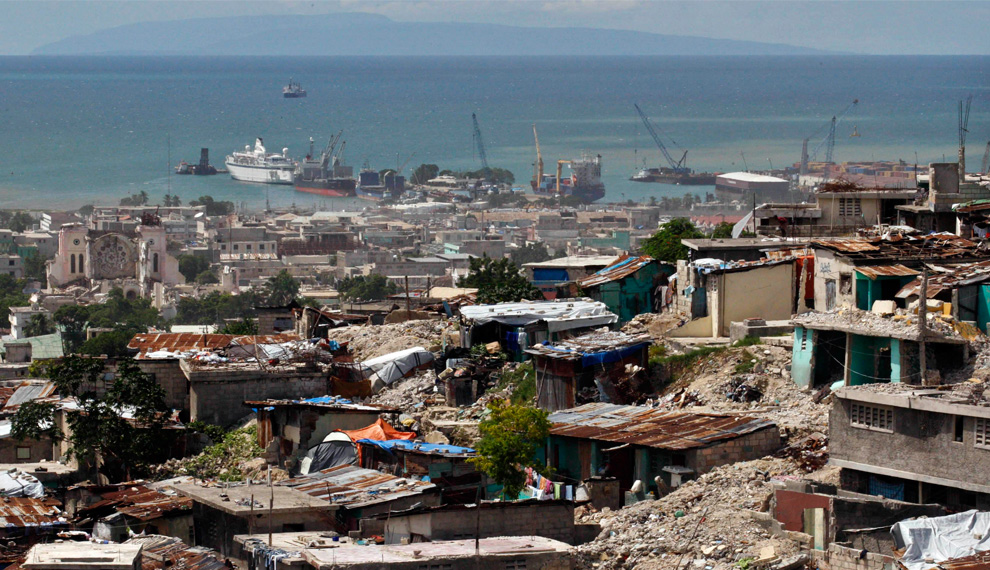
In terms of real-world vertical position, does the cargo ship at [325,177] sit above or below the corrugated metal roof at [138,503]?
below

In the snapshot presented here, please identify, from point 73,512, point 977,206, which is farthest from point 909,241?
point 73,512

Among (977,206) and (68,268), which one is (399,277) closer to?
(68,268)

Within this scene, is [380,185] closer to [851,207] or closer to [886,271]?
[851,207]

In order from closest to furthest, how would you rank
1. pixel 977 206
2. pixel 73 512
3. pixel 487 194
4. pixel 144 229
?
pixel 73 512 → pixel 977 206 → pixel 144 229 → pixel 487 194

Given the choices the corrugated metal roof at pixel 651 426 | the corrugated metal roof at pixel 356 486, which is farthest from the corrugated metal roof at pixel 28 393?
the corrugated metal roof at pixel 651 426

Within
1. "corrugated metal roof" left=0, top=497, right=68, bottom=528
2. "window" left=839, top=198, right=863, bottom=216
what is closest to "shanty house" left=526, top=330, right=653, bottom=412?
"corrugated metal roof" left=0, top=497, right=68, bottom=528

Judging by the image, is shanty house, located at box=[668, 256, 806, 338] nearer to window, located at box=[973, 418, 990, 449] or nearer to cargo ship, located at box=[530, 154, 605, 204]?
window, located at box=[973, 418, 990, 449]

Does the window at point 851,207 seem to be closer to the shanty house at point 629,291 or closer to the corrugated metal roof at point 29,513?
the shanty house at point 629,291

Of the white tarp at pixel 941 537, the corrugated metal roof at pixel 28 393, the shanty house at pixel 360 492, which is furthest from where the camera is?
the corrugated metal roof at pixel 28 393
